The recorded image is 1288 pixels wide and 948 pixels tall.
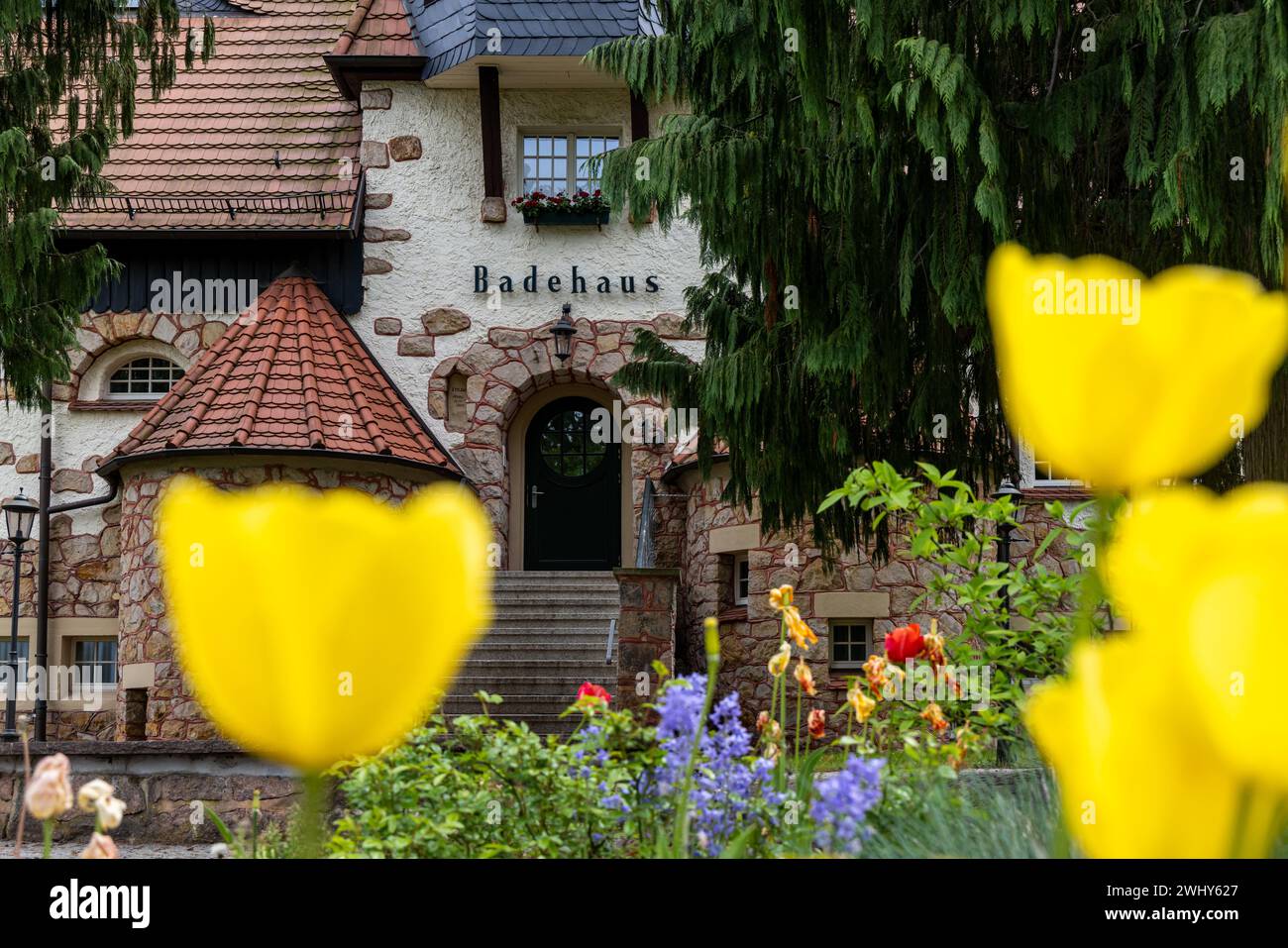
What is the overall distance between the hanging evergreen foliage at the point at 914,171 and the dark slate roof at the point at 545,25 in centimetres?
601

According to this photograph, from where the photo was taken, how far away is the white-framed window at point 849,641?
1091 cm

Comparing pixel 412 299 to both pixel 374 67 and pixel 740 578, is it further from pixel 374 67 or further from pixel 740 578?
pixel 740 578

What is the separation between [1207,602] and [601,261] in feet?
42.3

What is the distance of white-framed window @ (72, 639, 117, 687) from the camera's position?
41.4 ft

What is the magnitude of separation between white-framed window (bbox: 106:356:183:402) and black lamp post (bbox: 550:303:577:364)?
13.3ft

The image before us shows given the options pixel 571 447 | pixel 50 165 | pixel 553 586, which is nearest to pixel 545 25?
pixel 571 447

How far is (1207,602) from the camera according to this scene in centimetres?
39

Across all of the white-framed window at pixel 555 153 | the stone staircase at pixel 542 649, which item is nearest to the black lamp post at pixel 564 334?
the white-framed window at pixel 555 153

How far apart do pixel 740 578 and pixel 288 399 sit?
14.5 ft

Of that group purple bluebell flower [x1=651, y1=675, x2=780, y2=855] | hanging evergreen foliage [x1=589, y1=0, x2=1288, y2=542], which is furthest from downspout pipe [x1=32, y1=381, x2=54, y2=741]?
purple bluebell flower [x1=651, y1=675, x2=780, y2=855]

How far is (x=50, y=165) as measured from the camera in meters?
8.14
